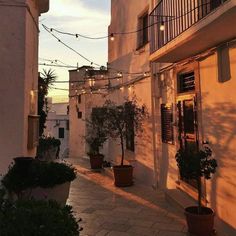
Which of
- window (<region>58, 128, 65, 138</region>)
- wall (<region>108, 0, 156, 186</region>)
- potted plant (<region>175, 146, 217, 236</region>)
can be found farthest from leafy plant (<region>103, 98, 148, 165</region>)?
window (<region>58, 128, 65, 138</region>)

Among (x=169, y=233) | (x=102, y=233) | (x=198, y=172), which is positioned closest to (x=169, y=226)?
(x=169, y=233)

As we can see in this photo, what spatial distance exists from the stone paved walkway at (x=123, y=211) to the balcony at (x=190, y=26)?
3.15 metres

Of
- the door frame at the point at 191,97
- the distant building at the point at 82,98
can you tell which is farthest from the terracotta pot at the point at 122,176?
the distant building at the point at 82,98

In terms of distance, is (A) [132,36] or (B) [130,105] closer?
(B) [130,105]

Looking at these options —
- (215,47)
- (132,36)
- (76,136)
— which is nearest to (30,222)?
(215,47)

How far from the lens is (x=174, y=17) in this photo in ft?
22.0

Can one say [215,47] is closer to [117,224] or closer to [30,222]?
[117,224]

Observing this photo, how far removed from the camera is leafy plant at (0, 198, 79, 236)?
2.78m

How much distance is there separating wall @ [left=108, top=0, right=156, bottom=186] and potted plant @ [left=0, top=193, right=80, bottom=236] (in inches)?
239

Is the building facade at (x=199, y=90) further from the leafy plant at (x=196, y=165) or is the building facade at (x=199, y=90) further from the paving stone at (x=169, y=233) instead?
the paving stone at (x=169, y=233)

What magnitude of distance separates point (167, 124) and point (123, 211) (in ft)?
8.20

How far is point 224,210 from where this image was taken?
5453 millimetres

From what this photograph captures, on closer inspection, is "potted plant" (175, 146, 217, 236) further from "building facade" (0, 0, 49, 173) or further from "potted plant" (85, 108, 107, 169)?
"potted plant" (85, 108, 107, 169)

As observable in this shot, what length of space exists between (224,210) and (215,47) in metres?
2.70
